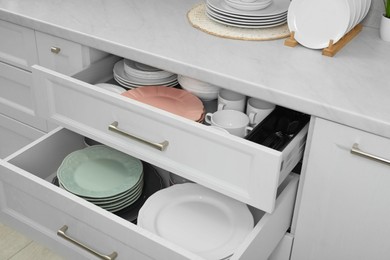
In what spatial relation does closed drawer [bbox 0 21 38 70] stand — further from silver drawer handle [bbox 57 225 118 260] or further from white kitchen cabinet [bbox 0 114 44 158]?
silver drawer handle [bbox 57 225 118 260]

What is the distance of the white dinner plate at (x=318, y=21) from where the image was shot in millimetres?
1543

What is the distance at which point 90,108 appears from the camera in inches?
61.2

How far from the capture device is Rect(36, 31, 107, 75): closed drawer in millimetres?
1706

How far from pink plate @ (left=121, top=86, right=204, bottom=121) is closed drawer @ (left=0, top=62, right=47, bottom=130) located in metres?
0.46

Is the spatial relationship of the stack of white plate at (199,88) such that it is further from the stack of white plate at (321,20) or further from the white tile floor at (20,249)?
the white tile floor at (20,249)

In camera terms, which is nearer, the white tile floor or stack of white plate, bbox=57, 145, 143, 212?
stack of white plate, bbox=57, 145, 143, 212

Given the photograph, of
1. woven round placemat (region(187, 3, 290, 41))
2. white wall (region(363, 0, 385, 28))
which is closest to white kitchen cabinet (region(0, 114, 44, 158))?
woven round placemat (region(187, 3, 290, 41))

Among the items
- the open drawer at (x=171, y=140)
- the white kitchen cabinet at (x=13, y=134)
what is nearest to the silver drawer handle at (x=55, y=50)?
the open drawer at (x=171, y=140)

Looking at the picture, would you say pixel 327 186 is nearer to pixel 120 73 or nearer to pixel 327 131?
pixel 327 131

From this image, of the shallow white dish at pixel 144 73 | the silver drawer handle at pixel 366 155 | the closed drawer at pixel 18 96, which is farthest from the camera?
the closed drawer at pixel 18 96

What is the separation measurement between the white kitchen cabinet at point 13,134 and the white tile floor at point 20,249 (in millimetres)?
352

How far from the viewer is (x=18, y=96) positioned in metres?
2.00

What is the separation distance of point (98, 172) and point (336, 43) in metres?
0.75

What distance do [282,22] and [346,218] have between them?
0.60 meters
